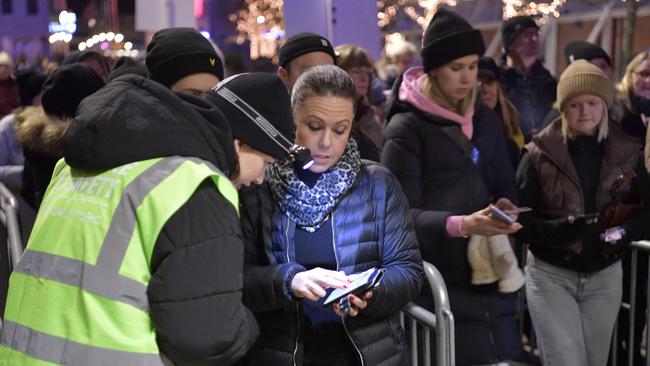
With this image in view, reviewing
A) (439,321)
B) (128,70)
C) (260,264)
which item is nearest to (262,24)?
(128,70)

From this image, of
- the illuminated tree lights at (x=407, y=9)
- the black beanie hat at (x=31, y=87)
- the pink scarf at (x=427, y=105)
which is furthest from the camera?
the illuminated tree lights at (x=407, y=9)

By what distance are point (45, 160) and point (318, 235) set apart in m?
2.33

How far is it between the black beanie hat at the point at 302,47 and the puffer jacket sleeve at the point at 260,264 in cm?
167

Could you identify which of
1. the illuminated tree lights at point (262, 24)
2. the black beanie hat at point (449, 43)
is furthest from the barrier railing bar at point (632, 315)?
the illuminated tree lights at point (262, 24)

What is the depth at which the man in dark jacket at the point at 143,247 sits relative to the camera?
2067 mm

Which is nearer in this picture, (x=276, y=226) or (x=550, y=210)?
(x=276, y=226)

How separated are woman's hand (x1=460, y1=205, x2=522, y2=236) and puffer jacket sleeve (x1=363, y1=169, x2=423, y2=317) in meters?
0.63

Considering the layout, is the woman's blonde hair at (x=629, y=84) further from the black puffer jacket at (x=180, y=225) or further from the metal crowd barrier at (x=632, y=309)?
the black puffer jacket at (x=180, y=225)

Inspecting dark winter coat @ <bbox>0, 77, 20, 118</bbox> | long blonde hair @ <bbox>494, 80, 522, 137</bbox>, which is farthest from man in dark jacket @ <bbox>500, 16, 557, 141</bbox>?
dark winter coat @ <bbox>0, 77, 20, 118</bbox>

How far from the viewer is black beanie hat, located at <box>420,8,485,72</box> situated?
13.7 feet

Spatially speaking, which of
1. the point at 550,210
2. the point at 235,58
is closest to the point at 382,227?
the point at 550,210

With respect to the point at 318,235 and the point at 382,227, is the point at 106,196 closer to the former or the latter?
the point at 318,235

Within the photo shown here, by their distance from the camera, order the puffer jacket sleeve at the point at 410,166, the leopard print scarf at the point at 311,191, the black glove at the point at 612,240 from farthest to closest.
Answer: the black glove at the point at 612,240 → the puffer jacket sleeve at the point at 410,166 → the leopard print scarf at the point at 311,191

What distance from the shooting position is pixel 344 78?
3.14 meters
